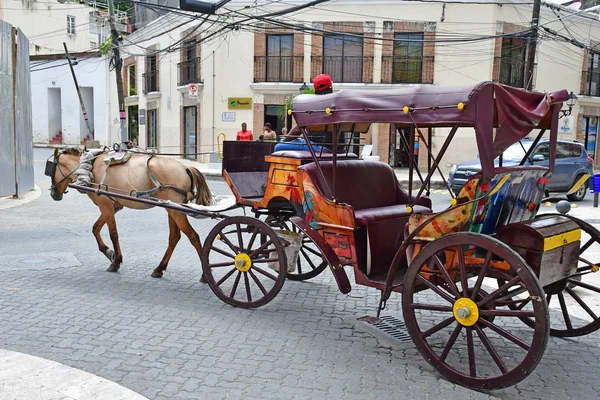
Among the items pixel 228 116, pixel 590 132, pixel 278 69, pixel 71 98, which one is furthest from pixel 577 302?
pixel 71 98

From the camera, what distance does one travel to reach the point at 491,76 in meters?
25.2

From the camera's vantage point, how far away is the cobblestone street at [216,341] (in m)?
4.20

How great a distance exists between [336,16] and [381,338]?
2282cm

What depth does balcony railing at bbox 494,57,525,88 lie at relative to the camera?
25469 mm

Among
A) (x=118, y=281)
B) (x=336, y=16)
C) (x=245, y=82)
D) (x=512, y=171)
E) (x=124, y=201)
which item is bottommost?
(x=118, y=281)

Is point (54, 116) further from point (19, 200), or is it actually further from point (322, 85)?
point (322, 85)

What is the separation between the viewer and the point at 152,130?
3456 centimetres

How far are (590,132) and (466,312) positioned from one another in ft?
95.6

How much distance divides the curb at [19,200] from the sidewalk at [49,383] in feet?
31.6

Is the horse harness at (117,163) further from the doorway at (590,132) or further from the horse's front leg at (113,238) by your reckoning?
the doorway at (590,132)

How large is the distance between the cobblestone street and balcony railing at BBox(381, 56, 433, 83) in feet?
64.9

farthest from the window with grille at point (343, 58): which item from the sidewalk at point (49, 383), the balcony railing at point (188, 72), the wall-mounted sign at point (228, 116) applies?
the sidewalk at point (49, 383)

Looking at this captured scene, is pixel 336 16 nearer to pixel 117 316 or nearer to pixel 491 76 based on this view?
pixel 491 76

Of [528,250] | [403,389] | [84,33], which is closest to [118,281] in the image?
[403,389]
